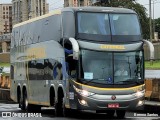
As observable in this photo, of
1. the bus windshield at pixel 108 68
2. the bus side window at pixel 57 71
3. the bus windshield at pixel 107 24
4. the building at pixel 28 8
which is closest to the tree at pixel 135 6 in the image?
the building at pixel 28 8

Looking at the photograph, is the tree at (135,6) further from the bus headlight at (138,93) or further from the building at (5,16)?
the bus headlight at (138,93)

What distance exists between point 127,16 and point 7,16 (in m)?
91.4

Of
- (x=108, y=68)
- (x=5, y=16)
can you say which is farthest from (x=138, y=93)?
(x=5, y=16)

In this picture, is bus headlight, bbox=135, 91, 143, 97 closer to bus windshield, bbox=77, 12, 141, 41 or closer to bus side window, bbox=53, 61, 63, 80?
bus windshield, bbox=77, 12, 141, 41

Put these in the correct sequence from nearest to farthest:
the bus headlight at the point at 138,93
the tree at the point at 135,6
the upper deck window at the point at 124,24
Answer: the bus headlight at the point at 138,93 < the upper deck window at the point at 124,24 < the tree at the point at 135,6

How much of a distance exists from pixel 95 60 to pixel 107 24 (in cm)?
147

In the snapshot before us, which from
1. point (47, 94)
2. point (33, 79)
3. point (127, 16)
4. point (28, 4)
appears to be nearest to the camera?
point (127, 16)

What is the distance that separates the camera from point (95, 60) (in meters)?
17.2

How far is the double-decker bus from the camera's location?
1688cm

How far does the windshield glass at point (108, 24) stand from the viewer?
57.9ft

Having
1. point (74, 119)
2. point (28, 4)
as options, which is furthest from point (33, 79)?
point (28, 4)

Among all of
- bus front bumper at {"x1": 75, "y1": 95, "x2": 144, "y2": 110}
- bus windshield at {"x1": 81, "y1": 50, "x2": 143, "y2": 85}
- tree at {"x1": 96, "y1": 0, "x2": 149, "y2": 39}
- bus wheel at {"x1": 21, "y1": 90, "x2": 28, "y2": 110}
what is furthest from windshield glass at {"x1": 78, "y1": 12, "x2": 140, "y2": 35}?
tree at {"x1": 96, "y1": 0, "x2": 149, "y2": 39}

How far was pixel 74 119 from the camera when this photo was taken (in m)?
17.5

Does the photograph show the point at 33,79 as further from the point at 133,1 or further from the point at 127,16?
the point at 133,1
